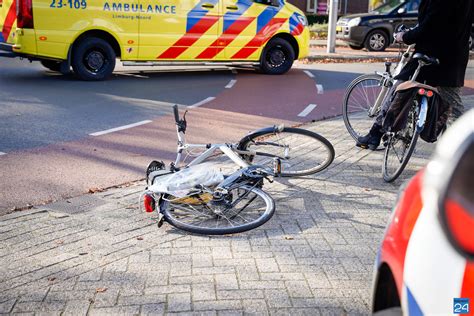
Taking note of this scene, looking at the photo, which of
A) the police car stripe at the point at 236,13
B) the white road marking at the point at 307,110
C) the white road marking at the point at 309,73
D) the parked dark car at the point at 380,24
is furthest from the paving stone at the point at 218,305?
the parked dark car at the point at 380,24

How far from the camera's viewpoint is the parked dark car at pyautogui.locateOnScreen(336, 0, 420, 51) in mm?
19656

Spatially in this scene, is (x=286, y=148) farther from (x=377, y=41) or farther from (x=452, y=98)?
(x=377, y=41)

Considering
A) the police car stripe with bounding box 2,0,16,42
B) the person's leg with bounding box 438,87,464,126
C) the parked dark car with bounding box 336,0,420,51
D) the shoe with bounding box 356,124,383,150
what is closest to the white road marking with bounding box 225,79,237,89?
the police car stripe with bounding box 2,0,16,42

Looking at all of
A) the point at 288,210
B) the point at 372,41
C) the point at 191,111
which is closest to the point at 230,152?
the point at 288,210

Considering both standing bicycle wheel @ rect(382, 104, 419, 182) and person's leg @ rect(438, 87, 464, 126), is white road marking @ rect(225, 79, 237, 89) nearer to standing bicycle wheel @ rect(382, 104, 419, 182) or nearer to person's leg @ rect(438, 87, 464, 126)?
person's leg @ rect(438, 87, 464, 126)

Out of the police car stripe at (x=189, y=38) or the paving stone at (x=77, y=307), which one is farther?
the police car stripe at (x=189, y=38)

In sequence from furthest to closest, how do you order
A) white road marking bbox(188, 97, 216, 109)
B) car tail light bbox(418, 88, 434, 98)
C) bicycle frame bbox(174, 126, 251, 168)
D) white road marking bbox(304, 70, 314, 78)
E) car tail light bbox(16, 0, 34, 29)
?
white road marking bbox(304, 70, 314, 78), car tail light bbox(16, 0, 34, 29), white road marking bbox(188, 97, 216, 109), car tail light bbox(418, 88, 434, 98), bicycle frame bbox(174, 126, 251, 168)

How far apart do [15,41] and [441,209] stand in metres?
11.0

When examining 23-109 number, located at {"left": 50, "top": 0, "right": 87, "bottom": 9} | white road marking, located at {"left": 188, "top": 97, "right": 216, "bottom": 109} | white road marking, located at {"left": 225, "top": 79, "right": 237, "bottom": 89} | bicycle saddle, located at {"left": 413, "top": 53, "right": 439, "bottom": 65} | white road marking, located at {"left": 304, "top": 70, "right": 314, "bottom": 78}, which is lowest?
white road marking, located at {"left": 304, "top": 70, "right": 314, "bottom": 78}

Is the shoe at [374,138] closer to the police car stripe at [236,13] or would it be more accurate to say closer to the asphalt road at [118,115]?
the asphalt road at [118,115]

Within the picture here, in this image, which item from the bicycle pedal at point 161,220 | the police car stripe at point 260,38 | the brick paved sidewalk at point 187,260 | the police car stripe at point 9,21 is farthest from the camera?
the police car stripe at point 260,38

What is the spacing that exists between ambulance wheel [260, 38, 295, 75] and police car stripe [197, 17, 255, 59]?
89 cm

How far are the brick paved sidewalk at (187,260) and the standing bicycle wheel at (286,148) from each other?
0.34 metres

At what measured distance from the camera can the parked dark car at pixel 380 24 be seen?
1966 cm
